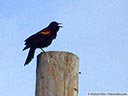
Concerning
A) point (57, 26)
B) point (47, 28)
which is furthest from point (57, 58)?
point (57, 26)

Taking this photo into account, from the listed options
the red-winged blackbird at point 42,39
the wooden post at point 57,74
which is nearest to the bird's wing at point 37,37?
the red-winged blackbird at point 42,39

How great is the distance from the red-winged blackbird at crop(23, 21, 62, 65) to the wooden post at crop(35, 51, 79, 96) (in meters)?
3.08

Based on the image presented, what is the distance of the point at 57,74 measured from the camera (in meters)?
3.33

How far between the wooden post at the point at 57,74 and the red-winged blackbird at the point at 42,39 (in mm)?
3085

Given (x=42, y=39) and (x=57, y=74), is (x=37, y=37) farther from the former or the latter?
(x=57, y=74)

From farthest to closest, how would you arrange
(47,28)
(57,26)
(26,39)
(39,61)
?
(57,26) → (47,28) → (26,39) → (39,61)

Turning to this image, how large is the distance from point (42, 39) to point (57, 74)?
13.1ft

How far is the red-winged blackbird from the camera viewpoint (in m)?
6.86

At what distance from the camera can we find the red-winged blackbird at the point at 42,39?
686cm

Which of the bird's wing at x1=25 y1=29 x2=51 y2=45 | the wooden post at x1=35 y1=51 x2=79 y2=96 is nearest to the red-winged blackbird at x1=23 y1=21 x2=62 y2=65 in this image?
the bird's wing at x1=25 y1=29 x2=51 y2=45

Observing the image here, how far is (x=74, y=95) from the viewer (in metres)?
3.32

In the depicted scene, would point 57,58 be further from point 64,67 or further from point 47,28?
point 47,28

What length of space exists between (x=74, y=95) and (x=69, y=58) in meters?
0.33

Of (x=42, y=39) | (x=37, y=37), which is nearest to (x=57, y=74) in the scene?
(x=37, y=37)
